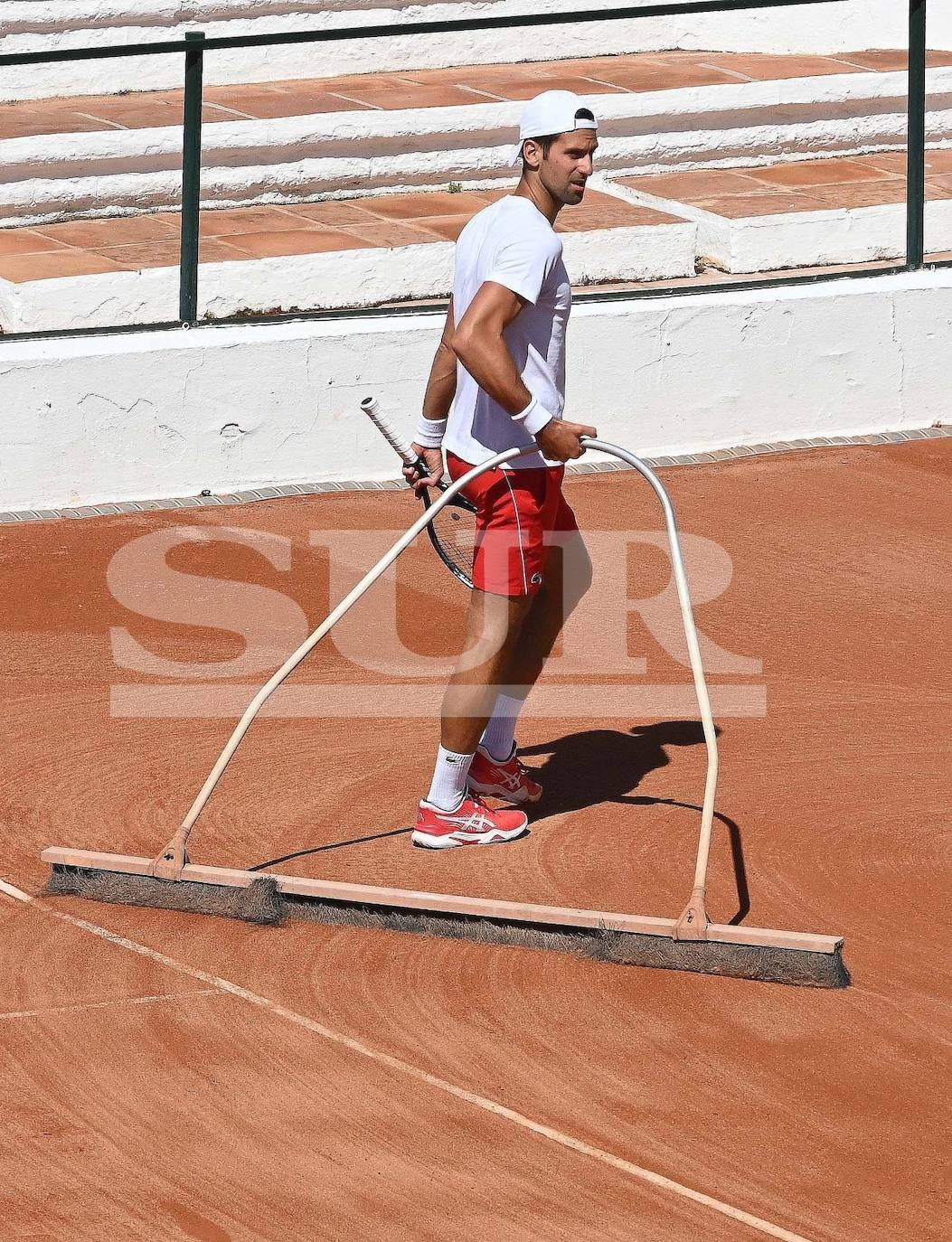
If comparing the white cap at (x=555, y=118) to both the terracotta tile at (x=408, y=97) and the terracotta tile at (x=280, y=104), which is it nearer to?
the terracotta tile at (x=280, y=104)

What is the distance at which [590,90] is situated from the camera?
11633mm

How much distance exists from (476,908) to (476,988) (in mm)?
250


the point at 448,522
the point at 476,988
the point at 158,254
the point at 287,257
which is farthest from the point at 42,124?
the point at 476,988

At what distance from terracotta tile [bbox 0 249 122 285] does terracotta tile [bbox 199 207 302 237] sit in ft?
1.73

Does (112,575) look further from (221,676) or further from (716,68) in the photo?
(716,68)

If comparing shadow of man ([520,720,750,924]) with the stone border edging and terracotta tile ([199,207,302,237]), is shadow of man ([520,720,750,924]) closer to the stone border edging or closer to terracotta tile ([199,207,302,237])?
the stone border edging

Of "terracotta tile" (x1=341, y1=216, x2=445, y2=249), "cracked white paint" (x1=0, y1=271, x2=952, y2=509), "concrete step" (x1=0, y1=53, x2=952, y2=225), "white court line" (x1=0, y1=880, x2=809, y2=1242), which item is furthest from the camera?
"concrete step" (x1=0, y1=53, x2=952, y2=225)

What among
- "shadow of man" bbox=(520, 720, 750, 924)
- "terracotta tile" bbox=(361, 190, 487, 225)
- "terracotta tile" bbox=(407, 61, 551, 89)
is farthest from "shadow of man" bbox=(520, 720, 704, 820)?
"terracotta tile" bbox=(407, 61, 551, 89)

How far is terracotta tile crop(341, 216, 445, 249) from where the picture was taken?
388 inches

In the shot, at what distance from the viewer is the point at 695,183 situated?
1141 cm

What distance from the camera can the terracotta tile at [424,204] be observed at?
1045 centimetres

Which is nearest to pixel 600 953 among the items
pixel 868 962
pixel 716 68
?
pixel 868 962

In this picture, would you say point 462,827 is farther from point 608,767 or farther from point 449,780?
point 608,767

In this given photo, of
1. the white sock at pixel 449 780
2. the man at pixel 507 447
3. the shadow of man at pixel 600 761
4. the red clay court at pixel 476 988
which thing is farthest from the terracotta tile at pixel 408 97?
the white sock at pixel 449 780
